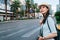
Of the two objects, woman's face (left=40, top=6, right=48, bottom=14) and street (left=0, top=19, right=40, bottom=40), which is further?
street (left=0, top=19, right=40, bottom=40)

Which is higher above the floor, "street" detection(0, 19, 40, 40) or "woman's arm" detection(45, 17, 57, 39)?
"woman's arm" detection(45, 17, 57, 39)

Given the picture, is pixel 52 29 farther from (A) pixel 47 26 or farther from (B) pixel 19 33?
(B) pixel 19 33

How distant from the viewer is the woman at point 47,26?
1.83 m

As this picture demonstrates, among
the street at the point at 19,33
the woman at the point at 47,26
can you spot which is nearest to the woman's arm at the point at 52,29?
the woman at the point at 47,26

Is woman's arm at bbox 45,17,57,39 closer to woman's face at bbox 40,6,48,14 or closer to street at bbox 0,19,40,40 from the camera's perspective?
woman's face at bbox 40,6,48,14

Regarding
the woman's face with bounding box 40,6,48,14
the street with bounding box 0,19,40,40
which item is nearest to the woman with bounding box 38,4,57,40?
the woman's face with bounding box 40,6,48,14

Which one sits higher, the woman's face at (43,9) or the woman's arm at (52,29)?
the woman's face at (43,9)

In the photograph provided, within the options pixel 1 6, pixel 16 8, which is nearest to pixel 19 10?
pixel 16 8

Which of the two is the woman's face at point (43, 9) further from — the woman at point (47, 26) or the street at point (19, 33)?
the street at point (19, 33)

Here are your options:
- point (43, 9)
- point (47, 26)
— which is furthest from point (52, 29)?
point (43, 9)

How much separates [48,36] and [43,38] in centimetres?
4

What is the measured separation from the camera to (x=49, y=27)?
6.16 feet

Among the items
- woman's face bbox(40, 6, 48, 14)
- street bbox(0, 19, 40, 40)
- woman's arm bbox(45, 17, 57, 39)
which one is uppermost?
woman's face bbox(40, 6, 48, 14)

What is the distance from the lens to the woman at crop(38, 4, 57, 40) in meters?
1.83
